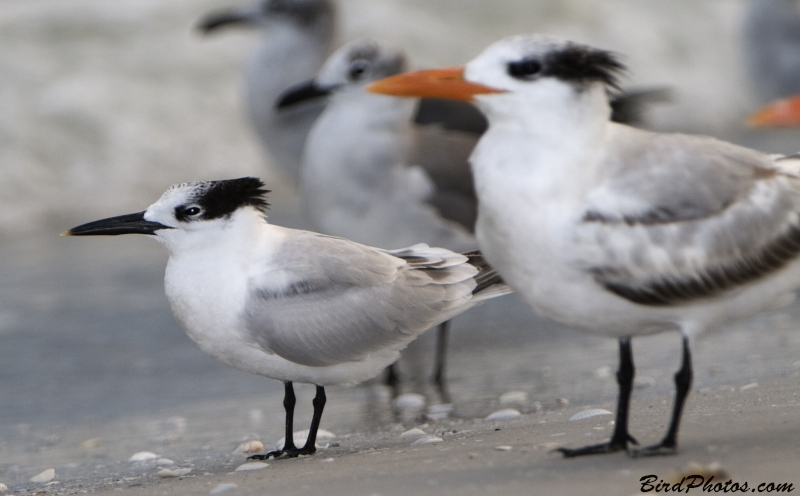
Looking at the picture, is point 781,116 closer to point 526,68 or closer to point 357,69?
point 526,68

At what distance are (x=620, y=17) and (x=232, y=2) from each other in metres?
5.46

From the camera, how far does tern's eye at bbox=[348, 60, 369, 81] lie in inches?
224

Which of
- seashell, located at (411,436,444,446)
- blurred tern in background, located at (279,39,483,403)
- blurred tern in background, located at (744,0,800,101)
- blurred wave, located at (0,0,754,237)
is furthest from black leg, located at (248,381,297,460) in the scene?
blurred wave, located at (0,0,754,237)

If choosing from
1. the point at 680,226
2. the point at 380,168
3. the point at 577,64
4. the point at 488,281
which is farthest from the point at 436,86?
the point at 380,168

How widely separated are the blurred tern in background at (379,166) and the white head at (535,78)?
2587mm

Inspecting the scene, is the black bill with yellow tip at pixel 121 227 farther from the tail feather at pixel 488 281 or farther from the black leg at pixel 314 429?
the tail feather at pixel 488 281

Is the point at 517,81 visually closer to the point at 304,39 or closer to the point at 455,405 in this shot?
the point at 455,405

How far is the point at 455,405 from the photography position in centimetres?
455

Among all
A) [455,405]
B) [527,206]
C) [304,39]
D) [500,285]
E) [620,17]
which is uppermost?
[620,17]

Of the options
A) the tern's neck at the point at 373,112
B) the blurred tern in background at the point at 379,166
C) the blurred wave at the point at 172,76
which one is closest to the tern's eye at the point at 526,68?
the blurred tern in background at the point at 379,166

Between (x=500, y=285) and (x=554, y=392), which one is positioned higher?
(x=500, y=285)

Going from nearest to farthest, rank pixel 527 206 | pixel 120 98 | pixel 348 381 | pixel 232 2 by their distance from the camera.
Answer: pixel 527 206
pixel 348 381
pixel 120 98
pixel 232 2

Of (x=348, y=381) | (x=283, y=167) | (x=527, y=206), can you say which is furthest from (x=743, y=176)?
(x=283, y=167)

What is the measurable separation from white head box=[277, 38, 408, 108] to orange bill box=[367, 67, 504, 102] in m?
2.63
